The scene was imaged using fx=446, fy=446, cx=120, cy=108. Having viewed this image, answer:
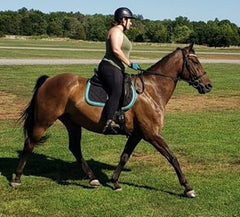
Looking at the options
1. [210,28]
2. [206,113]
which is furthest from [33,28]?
[206,113]

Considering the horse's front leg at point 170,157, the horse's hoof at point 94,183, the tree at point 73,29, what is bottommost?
the tree at point 73,29

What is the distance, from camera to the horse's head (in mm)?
7582

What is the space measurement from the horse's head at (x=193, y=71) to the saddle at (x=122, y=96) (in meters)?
0.99

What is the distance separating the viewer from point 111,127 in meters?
7.36

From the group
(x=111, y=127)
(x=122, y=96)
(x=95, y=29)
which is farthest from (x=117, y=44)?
(x=95, y=29)

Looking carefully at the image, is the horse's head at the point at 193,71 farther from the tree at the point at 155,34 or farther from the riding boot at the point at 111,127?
the tree at the point at 155,34

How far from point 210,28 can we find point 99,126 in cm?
10635

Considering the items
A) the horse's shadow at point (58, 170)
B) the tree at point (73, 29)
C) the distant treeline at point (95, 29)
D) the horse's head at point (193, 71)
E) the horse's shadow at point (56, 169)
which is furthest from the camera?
the tree at point (73, 29)

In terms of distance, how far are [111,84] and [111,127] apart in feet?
2.39

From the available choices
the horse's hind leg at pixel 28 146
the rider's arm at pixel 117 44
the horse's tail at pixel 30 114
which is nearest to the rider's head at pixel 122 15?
the rider's arm at pixel 117 44

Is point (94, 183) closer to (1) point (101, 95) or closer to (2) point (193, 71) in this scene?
(1) point (101, 95)

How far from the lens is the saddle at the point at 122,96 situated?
728 centimetres

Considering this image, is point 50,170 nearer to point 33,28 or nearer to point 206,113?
point 206,113

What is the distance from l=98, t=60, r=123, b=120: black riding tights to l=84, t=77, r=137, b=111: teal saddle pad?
12 centimetres
